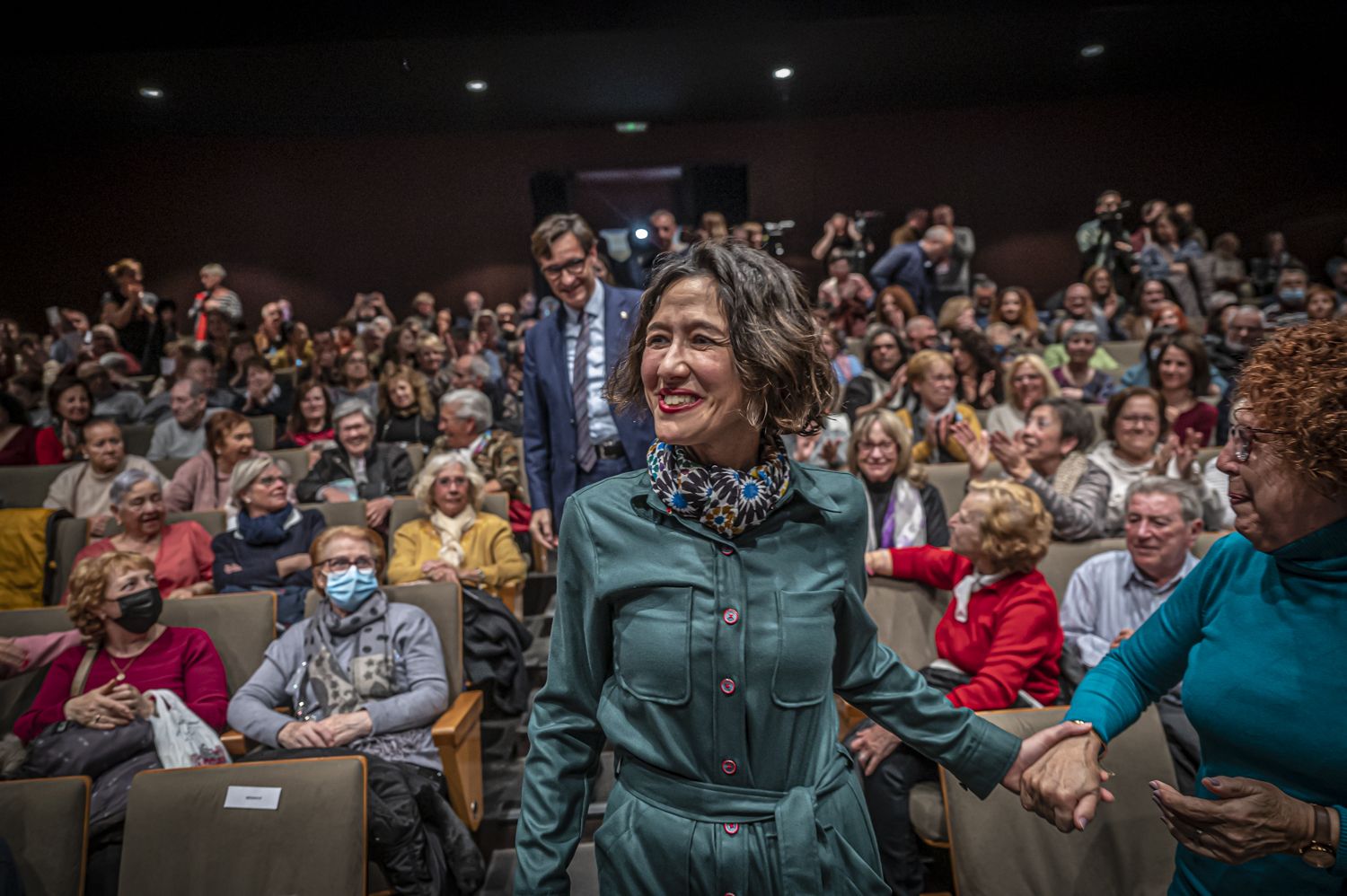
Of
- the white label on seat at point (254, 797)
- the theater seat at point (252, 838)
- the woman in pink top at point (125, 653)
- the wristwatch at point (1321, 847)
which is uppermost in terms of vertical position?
the wristwatch at point (1321, 847)

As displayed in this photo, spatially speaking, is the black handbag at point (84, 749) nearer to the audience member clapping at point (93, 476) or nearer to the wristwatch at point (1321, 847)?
the audience member clapping at point (93, 476)

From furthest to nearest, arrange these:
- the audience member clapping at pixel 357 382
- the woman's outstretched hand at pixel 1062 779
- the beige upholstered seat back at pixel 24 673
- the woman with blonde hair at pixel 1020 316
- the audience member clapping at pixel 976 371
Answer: the woman with blonde hair at pixel 1020 316 → the audience member clapping at pixel 357 382 → the audience member clapping at pixel 976 371 → the beige upholstered seat back at pixel 24 673 → the woman's outstretched hand at pixel 1062 779

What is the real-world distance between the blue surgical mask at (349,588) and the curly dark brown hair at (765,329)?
1805mm

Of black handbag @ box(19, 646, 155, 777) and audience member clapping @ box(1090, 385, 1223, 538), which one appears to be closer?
black handbag @ box(19, 646, 155, 777)

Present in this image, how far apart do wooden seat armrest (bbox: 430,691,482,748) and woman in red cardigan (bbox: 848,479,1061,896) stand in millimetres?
1056

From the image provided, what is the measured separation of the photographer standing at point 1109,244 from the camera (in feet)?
24.1

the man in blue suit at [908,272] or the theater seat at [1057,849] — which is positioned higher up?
the man in blue suit at [908,272]

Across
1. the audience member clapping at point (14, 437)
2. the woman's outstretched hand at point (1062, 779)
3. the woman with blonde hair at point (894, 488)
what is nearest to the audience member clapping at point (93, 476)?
the audience member clapping at point (14, 437)

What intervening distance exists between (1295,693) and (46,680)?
9.58 feet

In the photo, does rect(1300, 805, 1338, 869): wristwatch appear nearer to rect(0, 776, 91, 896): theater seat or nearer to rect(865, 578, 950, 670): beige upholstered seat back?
rect(865, 578, 950, 670): beige upholstered seat back

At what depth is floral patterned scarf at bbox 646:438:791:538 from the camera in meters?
0.95

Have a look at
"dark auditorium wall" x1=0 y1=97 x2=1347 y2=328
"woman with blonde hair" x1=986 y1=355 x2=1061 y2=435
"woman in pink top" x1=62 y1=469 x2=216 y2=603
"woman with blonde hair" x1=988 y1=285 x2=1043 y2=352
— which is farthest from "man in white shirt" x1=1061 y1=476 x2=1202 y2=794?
"dark auditorium wall" x1=0 y1=97 x2=1347 y2=328

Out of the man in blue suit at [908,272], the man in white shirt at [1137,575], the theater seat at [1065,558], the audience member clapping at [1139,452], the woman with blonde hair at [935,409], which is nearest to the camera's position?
the man in white shirt at [1137,575]

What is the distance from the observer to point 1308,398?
1001 millimetres
